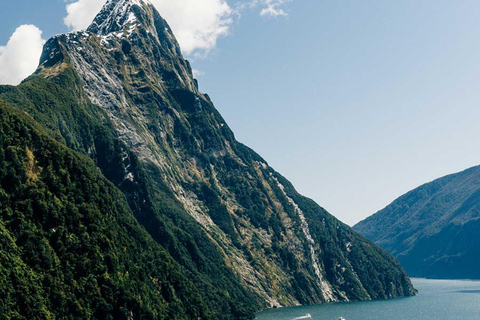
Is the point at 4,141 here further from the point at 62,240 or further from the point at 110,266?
the point at 110,266

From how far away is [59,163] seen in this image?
651 feet

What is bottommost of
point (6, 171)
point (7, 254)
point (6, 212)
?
point (7, 254)

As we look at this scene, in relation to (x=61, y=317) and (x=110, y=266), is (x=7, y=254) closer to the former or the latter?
(x=61, y=317)

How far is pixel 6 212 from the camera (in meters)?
168

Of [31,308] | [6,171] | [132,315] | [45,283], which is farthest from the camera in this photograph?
[132,315]

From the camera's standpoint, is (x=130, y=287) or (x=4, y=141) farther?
(x=130, y=287)

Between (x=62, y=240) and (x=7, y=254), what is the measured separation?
26.2m

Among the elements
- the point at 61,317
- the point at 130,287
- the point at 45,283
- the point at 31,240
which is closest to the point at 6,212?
the point at 31,240

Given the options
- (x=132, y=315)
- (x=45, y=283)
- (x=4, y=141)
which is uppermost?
(x=4, y=141)

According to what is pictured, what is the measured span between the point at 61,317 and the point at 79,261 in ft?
79.2

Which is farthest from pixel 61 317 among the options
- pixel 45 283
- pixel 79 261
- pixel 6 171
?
pixel 6 171

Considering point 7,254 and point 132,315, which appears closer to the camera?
point 7,254

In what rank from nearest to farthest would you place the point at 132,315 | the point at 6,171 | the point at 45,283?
the point at 45,283
the point at 6,171
the point at 132,315

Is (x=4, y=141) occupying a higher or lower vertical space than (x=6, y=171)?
higher
